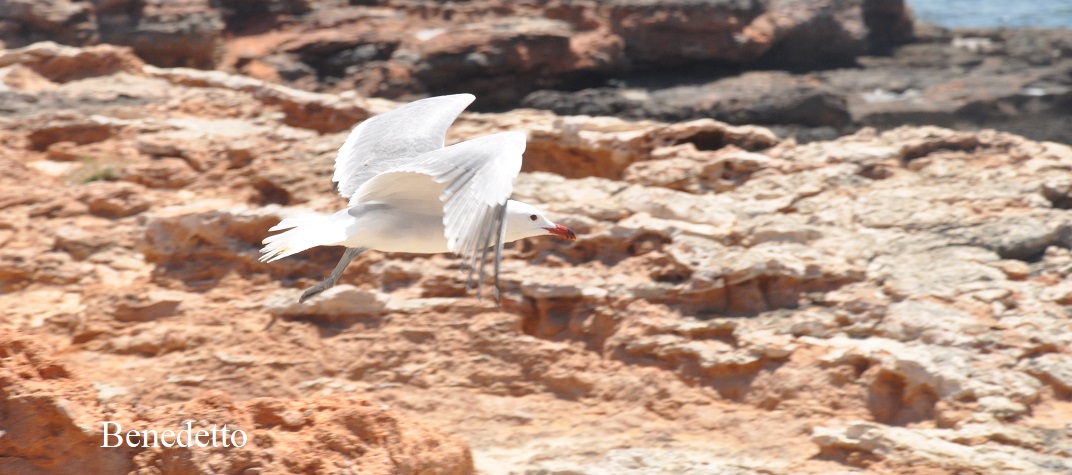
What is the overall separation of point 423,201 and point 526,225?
1.52 feet

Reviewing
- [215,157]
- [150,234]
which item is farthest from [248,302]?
[215,157]

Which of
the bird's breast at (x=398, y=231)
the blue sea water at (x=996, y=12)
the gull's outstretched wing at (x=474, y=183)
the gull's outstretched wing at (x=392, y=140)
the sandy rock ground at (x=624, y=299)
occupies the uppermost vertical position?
the gull's outstretched wing at (x=474, y=183)

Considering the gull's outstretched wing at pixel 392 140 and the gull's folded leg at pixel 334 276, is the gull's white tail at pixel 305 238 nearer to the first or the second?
the gull's folded leg at pixel 334 276

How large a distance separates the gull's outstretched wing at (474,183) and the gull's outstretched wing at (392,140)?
62cm

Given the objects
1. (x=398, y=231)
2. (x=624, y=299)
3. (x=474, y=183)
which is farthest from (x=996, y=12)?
(x=474, y=183)

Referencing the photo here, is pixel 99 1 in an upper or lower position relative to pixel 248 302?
upper

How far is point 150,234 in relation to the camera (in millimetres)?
6863

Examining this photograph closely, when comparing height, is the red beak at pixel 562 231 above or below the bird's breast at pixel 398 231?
below

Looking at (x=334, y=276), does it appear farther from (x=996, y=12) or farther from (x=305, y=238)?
(x=996, y=12)

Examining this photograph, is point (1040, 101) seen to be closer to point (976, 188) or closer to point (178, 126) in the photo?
point (976, 188)

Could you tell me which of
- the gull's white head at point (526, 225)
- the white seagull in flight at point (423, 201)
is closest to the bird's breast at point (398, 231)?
the white seagull in flight at point (423, 201)

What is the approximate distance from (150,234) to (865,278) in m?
4.19

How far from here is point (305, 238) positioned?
15.5ft

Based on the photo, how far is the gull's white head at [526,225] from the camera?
4984 mm
